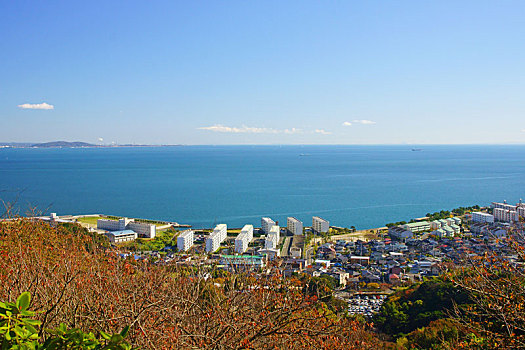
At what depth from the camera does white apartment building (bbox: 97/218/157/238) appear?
1764cm

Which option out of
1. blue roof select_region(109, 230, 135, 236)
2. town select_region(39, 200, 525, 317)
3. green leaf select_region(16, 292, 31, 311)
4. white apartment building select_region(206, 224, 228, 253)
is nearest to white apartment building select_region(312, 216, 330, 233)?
town select_region(39, 200, 525, 317)

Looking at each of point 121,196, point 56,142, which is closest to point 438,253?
point 121,196

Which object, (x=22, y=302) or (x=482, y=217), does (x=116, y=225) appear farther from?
(x=482, y=217)

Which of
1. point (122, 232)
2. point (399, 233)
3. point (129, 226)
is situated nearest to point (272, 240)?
point (399, 233)

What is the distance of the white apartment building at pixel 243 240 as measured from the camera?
14.9 meters

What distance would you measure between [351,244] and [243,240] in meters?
4.86

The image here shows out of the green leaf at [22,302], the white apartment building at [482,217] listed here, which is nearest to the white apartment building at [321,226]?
the white apartment building at [482,217]

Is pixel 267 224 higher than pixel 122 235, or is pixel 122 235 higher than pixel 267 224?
pixel 267 224

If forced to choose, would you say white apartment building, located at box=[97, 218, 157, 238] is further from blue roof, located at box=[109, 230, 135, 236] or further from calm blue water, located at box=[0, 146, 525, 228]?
calm blue water, located at box=[0, 146, 525, 228]

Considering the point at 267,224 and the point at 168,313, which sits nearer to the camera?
the point at 168,313

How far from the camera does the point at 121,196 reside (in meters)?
29.1

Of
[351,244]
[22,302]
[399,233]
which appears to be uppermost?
[22,302]

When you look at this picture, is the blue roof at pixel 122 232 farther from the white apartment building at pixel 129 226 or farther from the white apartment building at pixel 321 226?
the white apartment building at pixel 321 226

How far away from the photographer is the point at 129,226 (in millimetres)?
18391
